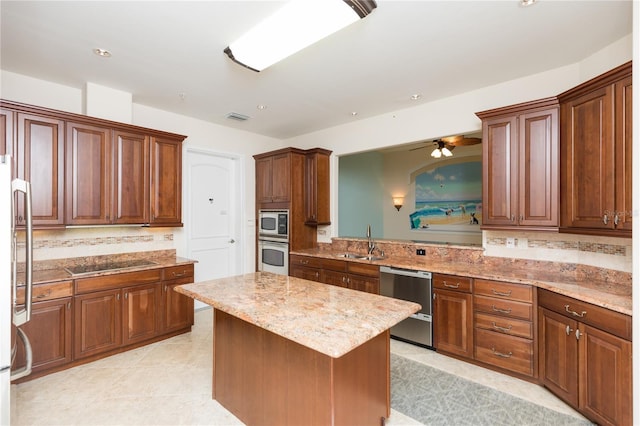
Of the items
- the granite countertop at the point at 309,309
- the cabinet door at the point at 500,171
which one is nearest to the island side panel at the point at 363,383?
the granite countertop at the point at 309,309

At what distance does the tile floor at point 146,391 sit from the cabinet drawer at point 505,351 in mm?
103

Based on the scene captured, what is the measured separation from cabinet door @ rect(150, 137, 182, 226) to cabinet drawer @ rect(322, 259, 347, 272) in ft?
6.06

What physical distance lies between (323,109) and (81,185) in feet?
8.94

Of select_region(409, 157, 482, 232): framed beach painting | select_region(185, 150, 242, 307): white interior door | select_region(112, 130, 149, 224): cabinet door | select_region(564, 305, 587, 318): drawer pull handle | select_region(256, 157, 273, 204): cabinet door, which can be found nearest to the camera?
select_region(564, 305, 587, 318): drawer pull handle

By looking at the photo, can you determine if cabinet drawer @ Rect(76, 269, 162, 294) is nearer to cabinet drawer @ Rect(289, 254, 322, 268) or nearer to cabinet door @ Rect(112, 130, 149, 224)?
cabinet door @ Rect(112, 130, 149, 224)

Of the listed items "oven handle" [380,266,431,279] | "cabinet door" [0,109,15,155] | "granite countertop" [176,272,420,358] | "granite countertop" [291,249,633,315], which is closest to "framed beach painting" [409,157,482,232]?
"granite countertop" [291,249,633,315]

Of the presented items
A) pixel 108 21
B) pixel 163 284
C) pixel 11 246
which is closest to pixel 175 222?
pixel 163 284

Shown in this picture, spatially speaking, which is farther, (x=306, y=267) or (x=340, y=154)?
(x=340, y=154)

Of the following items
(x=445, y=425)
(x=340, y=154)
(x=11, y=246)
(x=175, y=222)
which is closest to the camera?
(x=11, y=246)

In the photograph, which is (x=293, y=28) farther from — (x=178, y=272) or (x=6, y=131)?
(x=178, y=272)

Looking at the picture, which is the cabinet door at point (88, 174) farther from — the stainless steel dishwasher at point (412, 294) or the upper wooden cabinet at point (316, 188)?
the stainless steel dishwasher at point (412, 294)

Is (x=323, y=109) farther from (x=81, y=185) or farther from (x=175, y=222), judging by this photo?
(x=81, y=185)

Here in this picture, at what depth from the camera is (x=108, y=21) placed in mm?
2143

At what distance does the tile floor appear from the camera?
2.14 m
